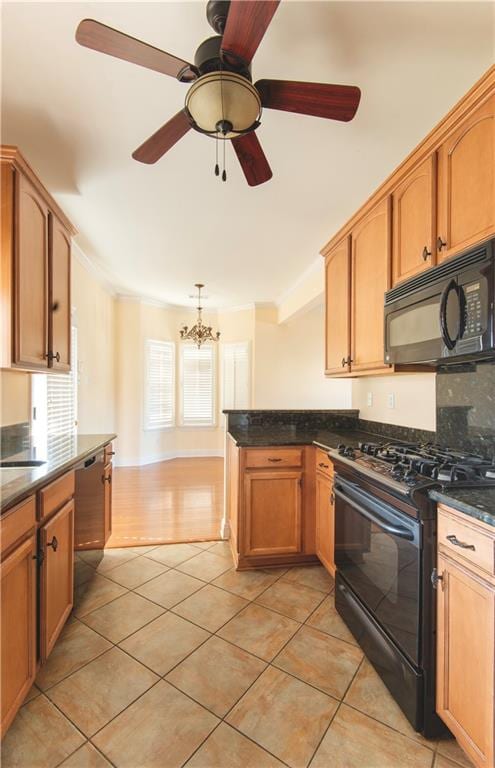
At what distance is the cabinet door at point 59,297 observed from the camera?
7.54 feet

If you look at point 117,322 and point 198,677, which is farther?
point 117,322

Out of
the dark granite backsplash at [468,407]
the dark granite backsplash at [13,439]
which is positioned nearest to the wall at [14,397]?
the dark granite backsplash at [13,439]

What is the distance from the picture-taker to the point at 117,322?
5.82m

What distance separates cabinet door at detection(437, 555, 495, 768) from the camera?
1.07 meters

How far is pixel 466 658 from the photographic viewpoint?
3.79 feet

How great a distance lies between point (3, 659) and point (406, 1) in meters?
2.74

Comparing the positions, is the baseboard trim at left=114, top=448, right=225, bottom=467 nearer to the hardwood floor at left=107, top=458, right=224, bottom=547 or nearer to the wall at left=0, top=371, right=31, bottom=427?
the hardwood floor at left=107, top=458, right=224, bottom=547

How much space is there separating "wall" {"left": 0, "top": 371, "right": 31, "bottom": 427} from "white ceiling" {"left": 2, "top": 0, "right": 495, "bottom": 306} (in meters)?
1.40

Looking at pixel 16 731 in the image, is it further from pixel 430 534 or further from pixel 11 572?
pixel 430 534

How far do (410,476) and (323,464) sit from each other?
1.03 m

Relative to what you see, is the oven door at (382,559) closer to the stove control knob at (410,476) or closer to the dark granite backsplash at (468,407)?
the stove control knob at (410,476)

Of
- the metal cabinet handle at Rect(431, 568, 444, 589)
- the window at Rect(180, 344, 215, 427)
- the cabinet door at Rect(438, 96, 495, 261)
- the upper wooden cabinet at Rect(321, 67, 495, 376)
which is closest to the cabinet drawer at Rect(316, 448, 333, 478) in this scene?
the upper wooden cabinet at Rect(321, 67, 495, 376)

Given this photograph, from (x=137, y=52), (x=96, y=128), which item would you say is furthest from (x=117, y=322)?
(x=137, y=52)

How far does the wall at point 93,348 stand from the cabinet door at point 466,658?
392cm
